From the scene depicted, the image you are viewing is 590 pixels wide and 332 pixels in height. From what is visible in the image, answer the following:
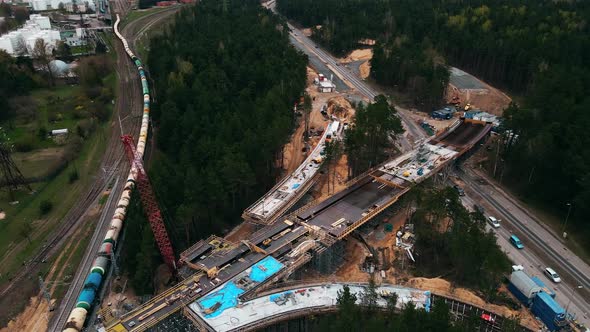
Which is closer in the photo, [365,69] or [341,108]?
[341,108]

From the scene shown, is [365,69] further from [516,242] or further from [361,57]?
[516,242]

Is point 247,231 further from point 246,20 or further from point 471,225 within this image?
point 246,20

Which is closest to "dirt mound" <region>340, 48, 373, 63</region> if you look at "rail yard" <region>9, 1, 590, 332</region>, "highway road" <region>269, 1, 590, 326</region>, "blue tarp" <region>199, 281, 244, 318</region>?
"rail yard" <region>9, 1, 590, 332</region>

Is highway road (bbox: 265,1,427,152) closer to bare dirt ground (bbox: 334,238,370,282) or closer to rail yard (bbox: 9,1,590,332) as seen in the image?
rail yard (bbox: 9,1,590,332)

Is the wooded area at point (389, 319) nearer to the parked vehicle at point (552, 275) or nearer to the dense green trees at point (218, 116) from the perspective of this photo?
the parked vehicle at point (552, 275)

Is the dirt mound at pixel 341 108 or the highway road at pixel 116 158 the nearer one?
the highway road at pixel 116 158

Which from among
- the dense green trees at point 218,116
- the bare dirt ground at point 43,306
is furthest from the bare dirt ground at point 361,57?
the bare dirt ground at point 43,306

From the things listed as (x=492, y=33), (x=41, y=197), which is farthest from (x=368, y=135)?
(x=492, y=33)
